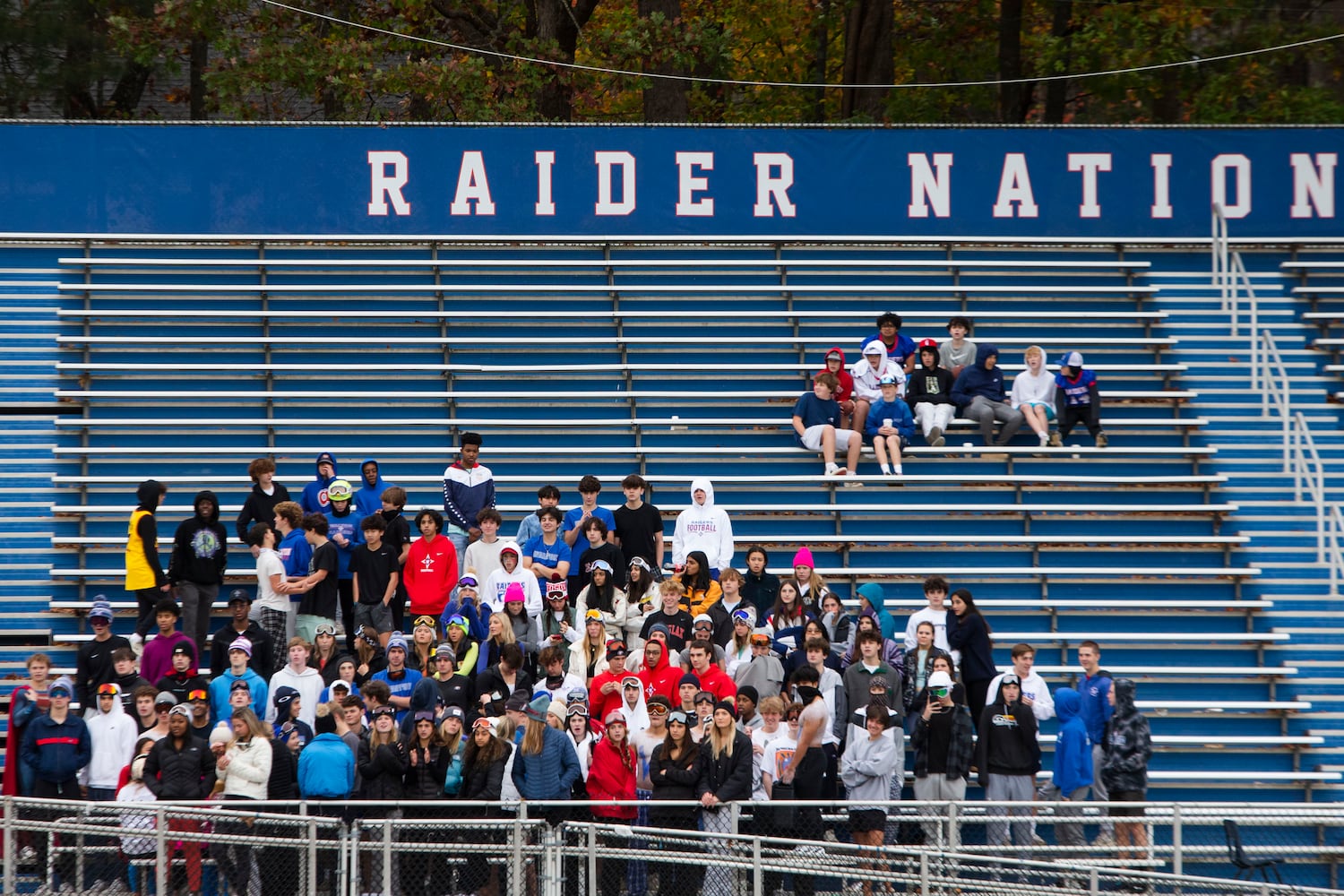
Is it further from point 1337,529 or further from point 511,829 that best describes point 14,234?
point 1337,529

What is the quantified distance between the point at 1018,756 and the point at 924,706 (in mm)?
702

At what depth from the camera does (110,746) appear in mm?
10719

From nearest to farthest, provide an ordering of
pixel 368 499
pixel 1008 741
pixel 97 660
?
1. pixel 1008 741
2. pixel 97 660
3. pixel 368 499

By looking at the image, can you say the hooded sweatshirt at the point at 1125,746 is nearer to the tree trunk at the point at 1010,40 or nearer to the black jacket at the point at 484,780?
the black jacket at the point at 484,780

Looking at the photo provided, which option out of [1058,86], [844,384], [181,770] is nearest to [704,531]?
[844,384]

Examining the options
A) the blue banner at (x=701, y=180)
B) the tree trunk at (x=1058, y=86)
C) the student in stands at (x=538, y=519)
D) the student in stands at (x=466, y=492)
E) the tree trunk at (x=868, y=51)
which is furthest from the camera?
the tree trunk at (x=1058, y=86)

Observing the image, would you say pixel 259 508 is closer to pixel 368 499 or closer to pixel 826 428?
pixel 368 499

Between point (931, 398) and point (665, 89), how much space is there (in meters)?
9.77

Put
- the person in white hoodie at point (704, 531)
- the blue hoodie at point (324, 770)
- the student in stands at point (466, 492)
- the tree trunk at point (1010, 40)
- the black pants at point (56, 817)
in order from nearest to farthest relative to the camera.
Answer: the black pants at point (56, 817), the blue hoodie at point (324, 770), the person in white hoodie at point (704, 531), the student in stands at point (466, 492), the tree trunk at point (1010, 40)

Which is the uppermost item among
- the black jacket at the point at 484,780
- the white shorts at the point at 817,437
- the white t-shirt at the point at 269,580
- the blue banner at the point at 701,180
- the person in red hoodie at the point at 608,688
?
the blue banner at the point at 701,180

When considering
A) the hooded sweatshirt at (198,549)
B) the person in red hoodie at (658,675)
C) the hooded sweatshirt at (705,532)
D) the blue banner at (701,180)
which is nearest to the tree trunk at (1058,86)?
the blue banner at (701,180)

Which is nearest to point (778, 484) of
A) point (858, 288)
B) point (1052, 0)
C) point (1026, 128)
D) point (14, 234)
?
point (858, 288)

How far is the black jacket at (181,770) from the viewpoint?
1004 centimetres

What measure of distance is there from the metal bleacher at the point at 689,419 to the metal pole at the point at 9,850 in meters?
4.51
